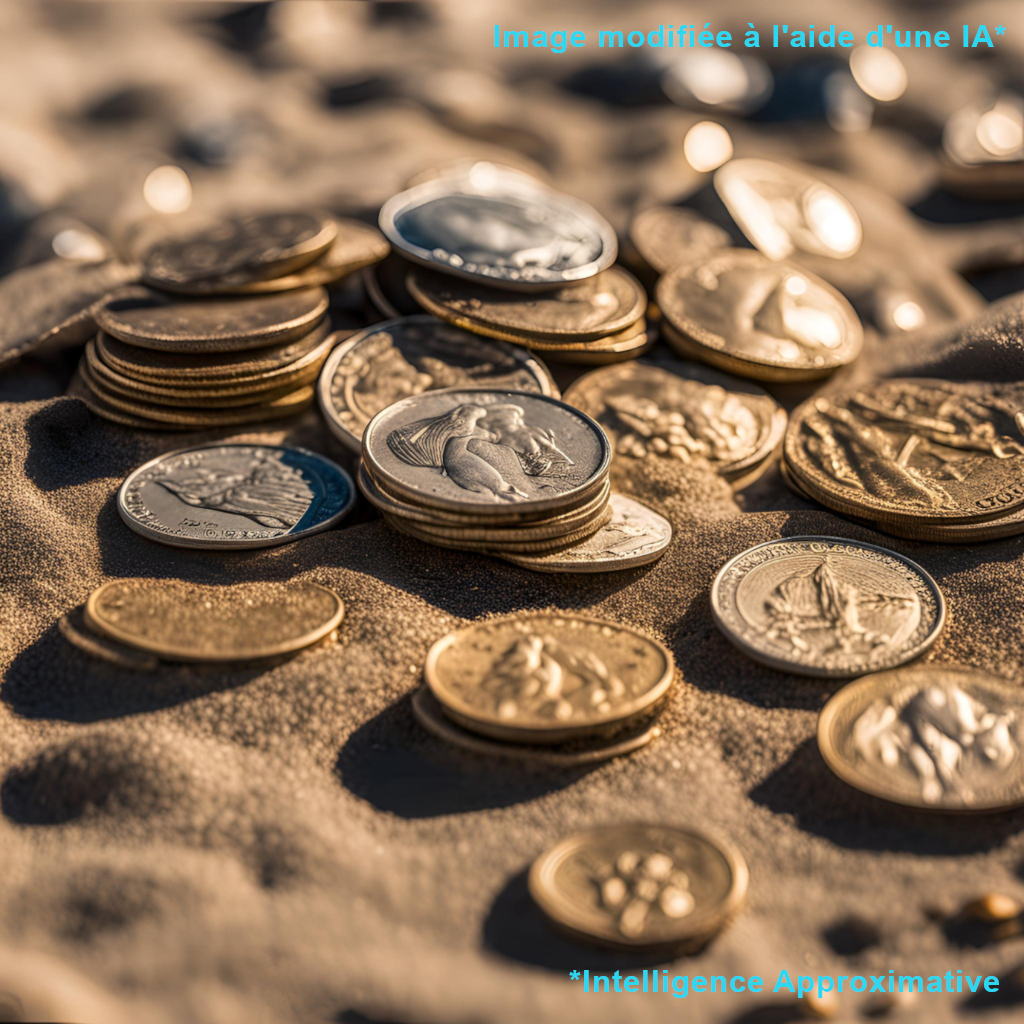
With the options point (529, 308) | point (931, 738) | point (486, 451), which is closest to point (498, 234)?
point (529, 308)

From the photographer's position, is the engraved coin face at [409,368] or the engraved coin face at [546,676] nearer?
the engraved coin face at [546,676]

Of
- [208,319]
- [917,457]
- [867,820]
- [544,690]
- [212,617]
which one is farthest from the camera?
[208,319]

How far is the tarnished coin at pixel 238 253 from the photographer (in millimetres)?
3850

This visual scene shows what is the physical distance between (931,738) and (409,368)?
7.35 feet

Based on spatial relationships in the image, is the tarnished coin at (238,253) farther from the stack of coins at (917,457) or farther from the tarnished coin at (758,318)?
the stack of coins at (917,457)

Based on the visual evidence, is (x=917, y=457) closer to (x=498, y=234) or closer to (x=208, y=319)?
(x=498, y=234)

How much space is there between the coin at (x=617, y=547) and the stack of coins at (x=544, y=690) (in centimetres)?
34

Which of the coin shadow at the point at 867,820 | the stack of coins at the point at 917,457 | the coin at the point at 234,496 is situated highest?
the stack of coins at the point at 917,457

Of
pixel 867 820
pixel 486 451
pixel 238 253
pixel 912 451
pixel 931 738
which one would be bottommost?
pixel 867 820

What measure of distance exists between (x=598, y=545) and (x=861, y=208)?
3401mm

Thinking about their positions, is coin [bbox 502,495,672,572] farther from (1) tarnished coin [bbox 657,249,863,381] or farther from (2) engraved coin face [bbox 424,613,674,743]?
(1) tarnished coin [bbox 657,249,863,381]

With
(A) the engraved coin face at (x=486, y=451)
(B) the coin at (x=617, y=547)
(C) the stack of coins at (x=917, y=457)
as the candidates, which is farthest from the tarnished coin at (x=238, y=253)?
(C) the stack of coins at (x=917, y=457)

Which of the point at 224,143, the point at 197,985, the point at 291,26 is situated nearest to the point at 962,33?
the point at 291,26

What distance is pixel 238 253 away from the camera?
3982 millimetres
